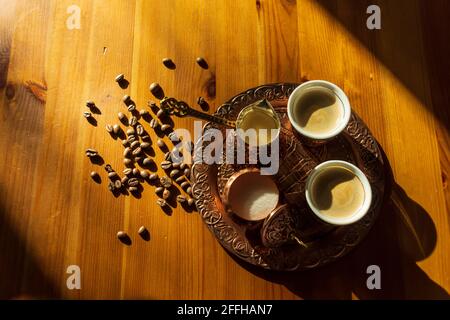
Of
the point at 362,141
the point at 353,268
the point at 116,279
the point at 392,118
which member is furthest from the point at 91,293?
the point at 392,118

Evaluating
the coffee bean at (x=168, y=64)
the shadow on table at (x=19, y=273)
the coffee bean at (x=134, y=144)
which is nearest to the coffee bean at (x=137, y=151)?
the coffee bean at (x=134, y=144)

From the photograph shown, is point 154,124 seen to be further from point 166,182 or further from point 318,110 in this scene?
point 318,110

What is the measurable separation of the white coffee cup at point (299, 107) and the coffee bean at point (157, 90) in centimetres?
31

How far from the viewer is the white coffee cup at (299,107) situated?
2.59ft

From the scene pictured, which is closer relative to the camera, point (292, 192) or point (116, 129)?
point (292, 192)

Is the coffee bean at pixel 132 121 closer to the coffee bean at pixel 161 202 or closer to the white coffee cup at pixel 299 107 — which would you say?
the coffee bean at pixel 161 202

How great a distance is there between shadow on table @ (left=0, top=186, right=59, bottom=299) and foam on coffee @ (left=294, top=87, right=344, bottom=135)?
634mm

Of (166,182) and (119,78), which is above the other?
(119,78)

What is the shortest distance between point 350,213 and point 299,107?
0.23 metres

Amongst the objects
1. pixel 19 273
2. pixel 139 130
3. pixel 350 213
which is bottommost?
pixel 19 273

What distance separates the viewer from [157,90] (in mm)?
940

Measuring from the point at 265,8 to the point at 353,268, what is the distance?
0.63m

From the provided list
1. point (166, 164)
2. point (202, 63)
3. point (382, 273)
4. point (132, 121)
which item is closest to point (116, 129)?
point (132, 121)
